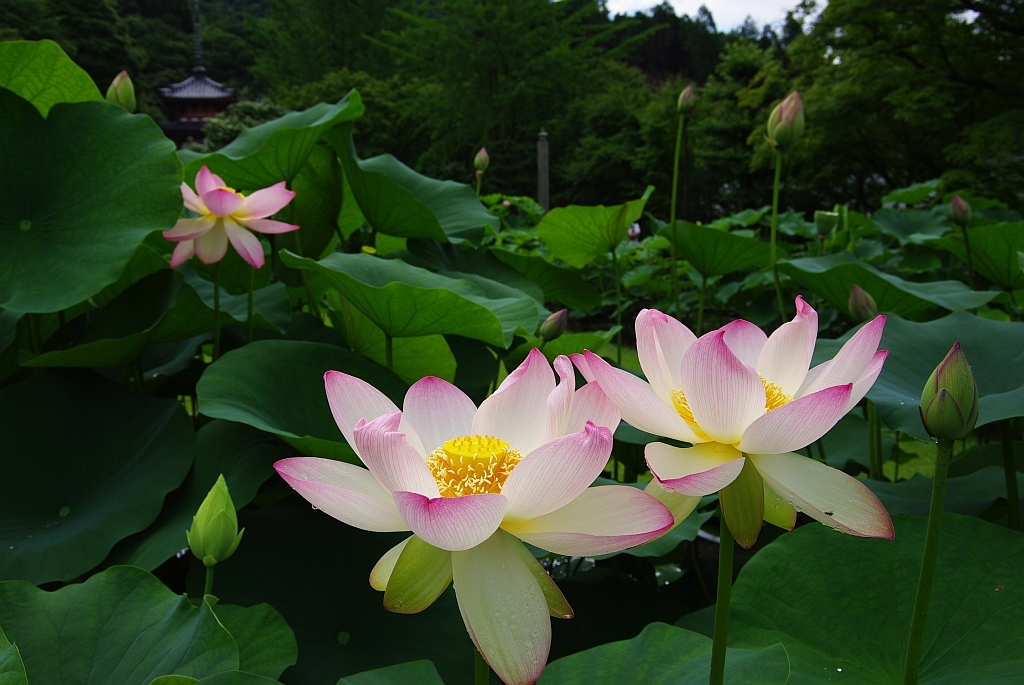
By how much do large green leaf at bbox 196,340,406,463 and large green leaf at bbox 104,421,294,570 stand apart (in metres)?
0.04

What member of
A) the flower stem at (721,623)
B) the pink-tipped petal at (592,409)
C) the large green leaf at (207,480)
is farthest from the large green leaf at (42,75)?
the flower stem at (721,623)

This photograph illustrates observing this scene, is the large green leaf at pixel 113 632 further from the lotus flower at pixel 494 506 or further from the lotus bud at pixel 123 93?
the lotus bud at pixel 123 93

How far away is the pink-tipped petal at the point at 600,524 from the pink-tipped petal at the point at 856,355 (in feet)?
0.52

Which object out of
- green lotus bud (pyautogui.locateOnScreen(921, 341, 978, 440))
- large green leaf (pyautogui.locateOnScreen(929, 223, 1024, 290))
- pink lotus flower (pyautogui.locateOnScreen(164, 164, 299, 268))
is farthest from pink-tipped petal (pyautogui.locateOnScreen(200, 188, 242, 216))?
large green leaf (pyautogui.locateOnScreen(929, 223, 1024, 290))

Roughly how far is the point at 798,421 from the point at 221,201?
813 mm

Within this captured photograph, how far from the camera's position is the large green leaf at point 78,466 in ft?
2.50

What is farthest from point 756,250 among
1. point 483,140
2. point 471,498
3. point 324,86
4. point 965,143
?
point 324,86

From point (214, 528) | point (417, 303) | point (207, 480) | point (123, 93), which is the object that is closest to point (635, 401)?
point (214, 528)

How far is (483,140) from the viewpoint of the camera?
53.6ft

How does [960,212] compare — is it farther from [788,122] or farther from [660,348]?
[660,348]

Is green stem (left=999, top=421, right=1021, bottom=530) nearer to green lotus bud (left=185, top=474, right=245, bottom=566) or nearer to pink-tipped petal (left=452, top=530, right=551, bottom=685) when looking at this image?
pink-tipped petal (left=452, top=530, right=551, bottom=685)

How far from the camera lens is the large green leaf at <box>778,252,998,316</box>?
1.15 m

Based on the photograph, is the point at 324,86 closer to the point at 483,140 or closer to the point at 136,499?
the point at 483,140

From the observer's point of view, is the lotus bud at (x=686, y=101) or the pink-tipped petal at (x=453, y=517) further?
the lotus bud at (x=686, y=101)
